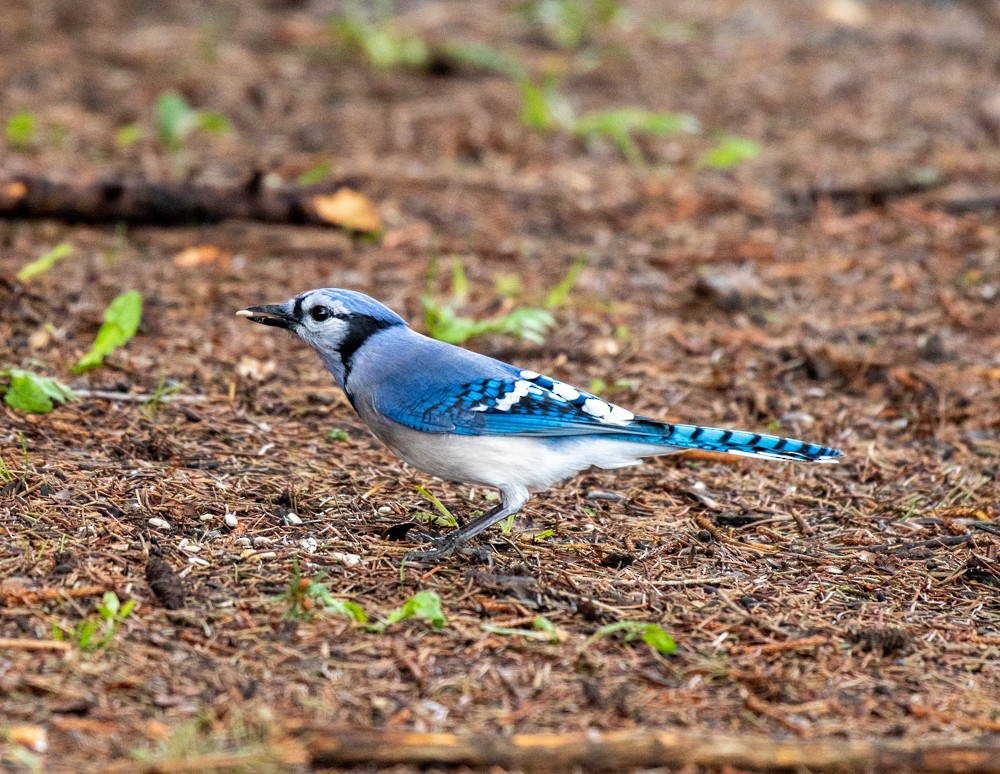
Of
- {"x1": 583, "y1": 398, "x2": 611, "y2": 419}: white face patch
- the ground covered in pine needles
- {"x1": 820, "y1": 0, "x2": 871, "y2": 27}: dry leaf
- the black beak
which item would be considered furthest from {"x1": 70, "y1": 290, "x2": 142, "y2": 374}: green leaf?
{"x1": 820, "y1": 0, "x2": 871, "y2": 27}: dry leaf

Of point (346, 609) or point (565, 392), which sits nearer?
point (346, 609)

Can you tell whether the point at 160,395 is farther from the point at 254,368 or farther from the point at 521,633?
the point at 521,633

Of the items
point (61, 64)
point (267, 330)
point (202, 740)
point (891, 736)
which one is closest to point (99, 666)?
point (202, 740)

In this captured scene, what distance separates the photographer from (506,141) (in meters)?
8.28

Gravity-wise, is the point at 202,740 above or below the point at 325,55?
below

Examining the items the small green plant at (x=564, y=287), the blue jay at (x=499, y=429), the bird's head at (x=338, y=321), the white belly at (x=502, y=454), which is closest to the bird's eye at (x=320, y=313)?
the bird's head at (x=338, y=321)

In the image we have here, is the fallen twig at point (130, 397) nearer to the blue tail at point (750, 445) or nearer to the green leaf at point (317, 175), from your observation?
the blue tail at point (750, 445)

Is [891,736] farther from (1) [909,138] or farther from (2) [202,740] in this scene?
(1) [909,138]

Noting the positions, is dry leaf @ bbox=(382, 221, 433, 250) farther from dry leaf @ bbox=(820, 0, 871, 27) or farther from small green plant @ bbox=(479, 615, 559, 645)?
dry leaf @ bbox=(820, 0, 871, 27)

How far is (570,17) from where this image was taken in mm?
10812

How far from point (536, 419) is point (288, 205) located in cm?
305

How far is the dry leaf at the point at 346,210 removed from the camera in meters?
6.71

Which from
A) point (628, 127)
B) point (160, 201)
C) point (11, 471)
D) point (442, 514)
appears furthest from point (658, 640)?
point (628, 127)

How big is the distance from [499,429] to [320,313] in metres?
0.74
